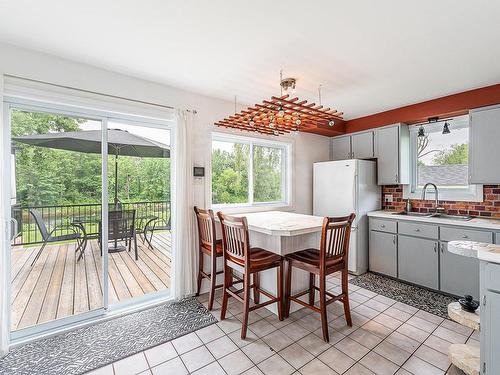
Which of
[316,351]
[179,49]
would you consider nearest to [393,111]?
[179,49]

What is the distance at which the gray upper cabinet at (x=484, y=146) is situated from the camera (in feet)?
9.07

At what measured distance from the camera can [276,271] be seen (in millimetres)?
2570

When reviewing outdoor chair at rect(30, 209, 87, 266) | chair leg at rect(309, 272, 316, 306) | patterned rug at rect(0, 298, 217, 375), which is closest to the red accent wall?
chair leg at rect(309, 272, 316, 306)

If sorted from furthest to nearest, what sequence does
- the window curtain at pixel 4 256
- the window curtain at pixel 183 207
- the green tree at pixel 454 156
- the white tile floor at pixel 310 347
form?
the green tree at pixel 454 156 < the window curtain at pixel 183 207 < the window curtain at pixel 4 256 < the white tile floor at pixel 310 347

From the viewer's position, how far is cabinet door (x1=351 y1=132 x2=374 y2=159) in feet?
13.0

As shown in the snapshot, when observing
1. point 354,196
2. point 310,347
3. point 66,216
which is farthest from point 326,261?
point 66,216

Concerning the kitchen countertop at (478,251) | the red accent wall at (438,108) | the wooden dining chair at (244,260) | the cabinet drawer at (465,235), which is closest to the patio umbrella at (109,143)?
the wooden dining chair at (244,260)

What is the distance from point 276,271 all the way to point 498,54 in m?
2.86

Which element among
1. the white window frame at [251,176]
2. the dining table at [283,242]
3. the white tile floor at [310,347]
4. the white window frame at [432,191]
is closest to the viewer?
the white tile floor at [310,347]

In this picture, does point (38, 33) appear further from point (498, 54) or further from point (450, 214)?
point (450, 214)

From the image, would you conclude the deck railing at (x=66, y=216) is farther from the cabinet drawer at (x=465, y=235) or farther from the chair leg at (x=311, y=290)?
the cabinet drawer at (x=465, y=235)

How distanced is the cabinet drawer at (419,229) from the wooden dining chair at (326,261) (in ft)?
4.94

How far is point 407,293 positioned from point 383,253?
621 mm

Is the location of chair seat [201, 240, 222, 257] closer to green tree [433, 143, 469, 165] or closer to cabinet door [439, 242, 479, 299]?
cabinet door [439, 242, 479, 299]
